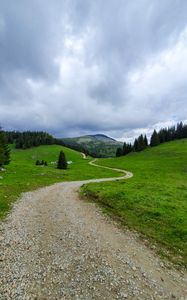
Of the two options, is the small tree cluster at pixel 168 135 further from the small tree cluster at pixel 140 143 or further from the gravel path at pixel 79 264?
the gravel path at pixel 79 264

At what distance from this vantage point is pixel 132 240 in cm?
1166

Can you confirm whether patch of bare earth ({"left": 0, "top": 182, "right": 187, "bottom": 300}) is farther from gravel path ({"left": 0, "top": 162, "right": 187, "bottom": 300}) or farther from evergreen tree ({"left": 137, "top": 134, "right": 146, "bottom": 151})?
evergreen tree ({"left": 137, "top": 134, "right": 146, "bottom": 151})

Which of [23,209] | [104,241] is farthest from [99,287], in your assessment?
[23,209]

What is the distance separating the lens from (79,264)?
8.95 meters

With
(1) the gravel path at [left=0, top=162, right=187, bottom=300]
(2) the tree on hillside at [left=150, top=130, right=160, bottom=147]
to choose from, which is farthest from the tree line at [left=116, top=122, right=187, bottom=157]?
(1) the gravel path at [left=0, top=162, right=187, bottom=300]

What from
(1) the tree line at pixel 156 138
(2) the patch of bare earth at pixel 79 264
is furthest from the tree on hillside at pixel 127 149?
(2) the patch of bare earth at pixel 79 264

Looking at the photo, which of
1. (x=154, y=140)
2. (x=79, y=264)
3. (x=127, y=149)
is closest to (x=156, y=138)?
(x=154, y=140)

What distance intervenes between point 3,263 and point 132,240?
6707 millimetres

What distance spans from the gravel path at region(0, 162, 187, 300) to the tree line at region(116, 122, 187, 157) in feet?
405

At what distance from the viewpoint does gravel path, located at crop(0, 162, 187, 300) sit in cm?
725

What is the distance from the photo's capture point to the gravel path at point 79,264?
725cm

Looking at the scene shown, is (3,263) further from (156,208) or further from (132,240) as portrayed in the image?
(156,208)

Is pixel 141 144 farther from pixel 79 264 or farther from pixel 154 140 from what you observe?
pixel 79 264

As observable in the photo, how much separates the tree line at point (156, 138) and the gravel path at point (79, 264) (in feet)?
405
